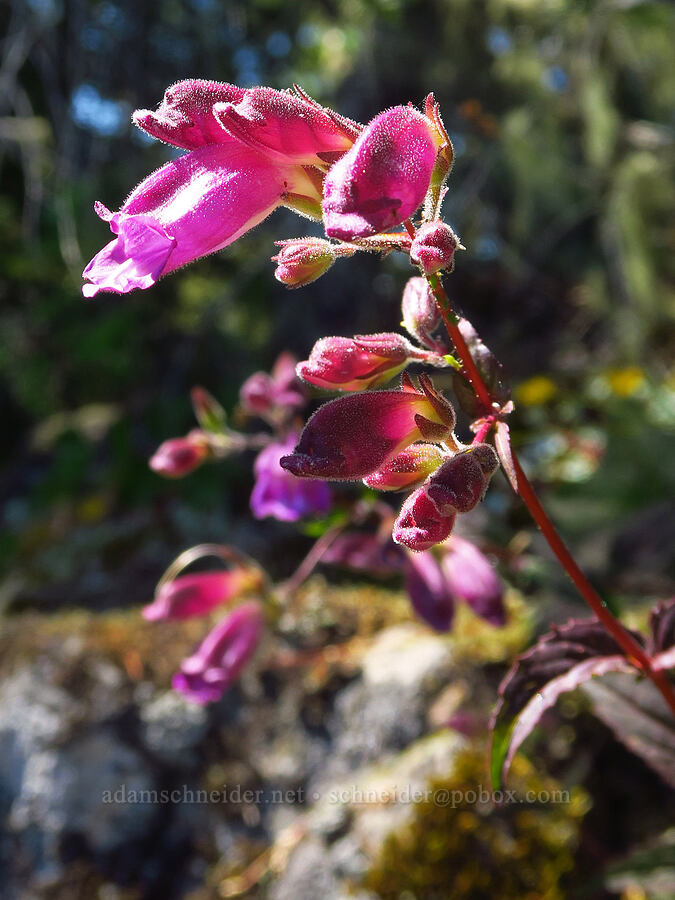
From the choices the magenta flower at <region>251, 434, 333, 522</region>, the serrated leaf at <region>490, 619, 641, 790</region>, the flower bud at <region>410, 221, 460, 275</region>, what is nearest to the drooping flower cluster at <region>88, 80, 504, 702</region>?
the flower bud at <region>410, 221, 460, 275</region>

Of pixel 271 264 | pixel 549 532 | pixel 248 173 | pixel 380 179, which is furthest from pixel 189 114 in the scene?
pixel 271 264

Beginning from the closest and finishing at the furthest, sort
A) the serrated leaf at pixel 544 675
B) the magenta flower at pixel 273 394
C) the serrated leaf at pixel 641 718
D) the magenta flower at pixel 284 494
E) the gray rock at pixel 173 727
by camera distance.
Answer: the serrated leaf at pixel 544 675
the serrated leaf at pixel 641 718
the magenta flower at pixel 284 494
the magenta flower at pixel 273 394
the gray rock at pixel 173 727

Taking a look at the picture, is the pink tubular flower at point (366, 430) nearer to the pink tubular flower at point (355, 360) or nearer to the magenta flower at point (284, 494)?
the pink tubular flower at point (355, 360)

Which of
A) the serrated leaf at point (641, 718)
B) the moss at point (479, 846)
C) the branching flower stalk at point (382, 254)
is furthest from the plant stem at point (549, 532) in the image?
the moss at point (479, 846)

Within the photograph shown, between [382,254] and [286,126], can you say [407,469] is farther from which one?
[286,126]

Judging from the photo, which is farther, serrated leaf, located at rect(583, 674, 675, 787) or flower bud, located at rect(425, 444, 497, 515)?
serrated leaf, located at rect(583, 674, 675, 787)

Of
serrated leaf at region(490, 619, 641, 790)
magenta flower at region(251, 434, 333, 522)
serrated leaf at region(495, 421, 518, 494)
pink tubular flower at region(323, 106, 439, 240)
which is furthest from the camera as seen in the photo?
magenta flower at region(251, 434, 333, 522)

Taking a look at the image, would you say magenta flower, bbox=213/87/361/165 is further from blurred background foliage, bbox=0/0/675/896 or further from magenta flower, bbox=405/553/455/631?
blurred background foliage, bbox=0/0/675/896
